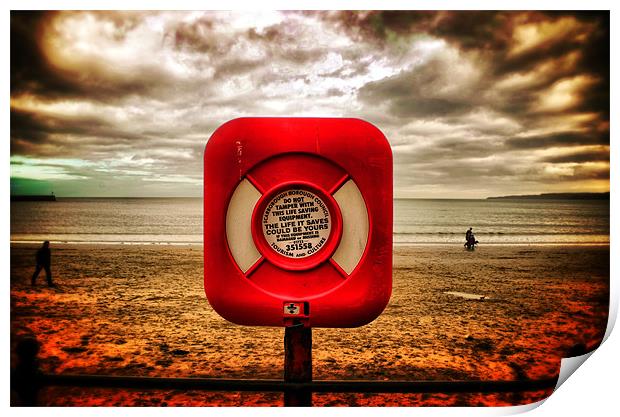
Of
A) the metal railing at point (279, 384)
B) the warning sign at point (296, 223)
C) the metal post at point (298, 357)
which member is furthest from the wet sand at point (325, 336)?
the warning sign at point (296, 223)

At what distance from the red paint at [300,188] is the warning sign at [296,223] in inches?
0.7

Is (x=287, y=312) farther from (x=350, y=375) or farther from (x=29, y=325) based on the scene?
(x=29, y=325)

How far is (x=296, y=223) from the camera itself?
1.42m

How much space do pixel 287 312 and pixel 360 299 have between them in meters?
0.22

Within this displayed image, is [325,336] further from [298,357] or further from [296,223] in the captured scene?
[296,223]

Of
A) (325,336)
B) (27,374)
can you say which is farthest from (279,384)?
(325,336)

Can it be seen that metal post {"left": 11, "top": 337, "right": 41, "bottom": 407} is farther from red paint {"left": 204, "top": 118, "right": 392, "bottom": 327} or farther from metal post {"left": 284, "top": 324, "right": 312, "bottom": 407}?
metal post {"left": 284, "top": 324, "right": 312, "bottom": 407}

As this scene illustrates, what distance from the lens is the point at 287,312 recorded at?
4.57 feet

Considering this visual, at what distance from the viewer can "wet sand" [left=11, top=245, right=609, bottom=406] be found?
2536 mm

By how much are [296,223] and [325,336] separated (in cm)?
226

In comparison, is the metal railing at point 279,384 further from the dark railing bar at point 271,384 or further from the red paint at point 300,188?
the red paint at point 300,188

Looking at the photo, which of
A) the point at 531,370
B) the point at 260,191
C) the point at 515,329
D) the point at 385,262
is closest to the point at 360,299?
the point at 385,262

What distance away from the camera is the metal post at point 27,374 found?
1.36 m

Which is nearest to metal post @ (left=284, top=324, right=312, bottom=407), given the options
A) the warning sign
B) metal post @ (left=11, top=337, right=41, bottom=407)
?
the warning sign
